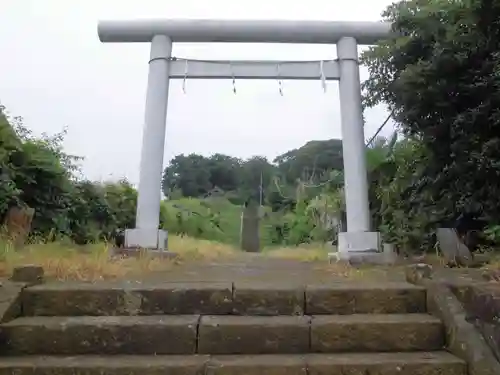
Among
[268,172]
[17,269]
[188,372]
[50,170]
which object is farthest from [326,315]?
[268,172]

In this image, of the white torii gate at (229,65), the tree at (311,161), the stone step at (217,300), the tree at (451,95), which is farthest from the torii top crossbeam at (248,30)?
the tree at (311,161)

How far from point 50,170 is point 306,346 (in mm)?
5127

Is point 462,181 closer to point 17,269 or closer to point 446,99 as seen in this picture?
point 446,99

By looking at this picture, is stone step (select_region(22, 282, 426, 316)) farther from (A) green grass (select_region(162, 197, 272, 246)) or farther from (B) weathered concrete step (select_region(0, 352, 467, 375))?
(A) green grass (select_region(162, 197, 272, 246))

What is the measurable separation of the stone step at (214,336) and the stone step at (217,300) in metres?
0.19

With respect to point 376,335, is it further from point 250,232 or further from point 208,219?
point 208,219

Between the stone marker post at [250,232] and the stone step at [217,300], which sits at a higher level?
the stone marker post at [250,232]

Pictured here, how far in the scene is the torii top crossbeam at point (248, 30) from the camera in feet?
22.0

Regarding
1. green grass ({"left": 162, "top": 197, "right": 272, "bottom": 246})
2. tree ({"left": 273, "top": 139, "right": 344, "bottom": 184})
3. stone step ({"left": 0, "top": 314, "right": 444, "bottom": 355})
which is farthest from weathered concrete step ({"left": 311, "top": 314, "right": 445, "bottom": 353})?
tree ({"left": 273, "top": 139, "right": 344, "bottom": 184})

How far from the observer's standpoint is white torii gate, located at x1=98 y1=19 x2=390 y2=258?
6496 mm

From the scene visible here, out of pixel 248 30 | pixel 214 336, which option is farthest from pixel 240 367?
pixel 248 30

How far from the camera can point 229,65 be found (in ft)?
22.2

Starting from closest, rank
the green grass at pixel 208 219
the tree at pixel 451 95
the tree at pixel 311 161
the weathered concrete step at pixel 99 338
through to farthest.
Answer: the weathered concrete step at pixel 99 338
the tree at pixel 451 95
the green grass at pixel 208 219
the tree at pixel 311 161

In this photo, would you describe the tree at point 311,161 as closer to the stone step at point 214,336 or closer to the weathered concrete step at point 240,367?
the stone step at point 214,336
